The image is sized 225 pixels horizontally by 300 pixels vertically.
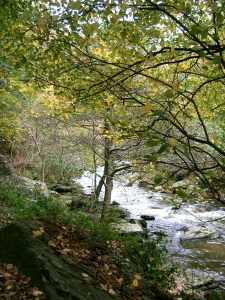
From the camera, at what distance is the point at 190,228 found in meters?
12.8

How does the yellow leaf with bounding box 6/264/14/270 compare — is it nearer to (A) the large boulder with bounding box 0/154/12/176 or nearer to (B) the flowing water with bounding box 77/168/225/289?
(B) the flowing water with bounding box 77/168/225/289

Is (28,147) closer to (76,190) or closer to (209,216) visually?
(76,190)

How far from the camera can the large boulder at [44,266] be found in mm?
3605

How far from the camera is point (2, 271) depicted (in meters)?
3.87

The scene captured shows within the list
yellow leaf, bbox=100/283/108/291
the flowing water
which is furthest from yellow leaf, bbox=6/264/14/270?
the flowing water

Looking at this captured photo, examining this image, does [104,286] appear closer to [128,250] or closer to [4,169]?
[128,250]

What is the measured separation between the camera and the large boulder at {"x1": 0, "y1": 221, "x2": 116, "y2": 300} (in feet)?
11.8

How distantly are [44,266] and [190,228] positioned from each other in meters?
9.95

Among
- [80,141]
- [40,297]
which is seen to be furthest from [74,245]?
[80,141]

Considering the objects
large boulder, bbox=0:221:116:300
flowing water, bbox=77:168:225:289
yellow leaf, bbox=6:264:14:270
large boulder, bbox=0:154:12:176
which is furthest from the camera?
large boulder, bbox=0:154:12:176

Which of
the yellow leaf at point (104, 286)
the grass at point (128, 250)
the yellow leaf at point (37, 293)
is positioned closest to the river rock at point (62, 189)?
the grass at point (128, 250)

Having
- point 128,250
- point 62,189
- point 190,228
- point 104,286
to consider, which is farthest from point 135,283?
point 62,189

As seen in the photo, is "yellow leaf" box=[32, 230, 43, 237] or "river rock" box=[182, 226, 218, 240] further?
"river rock" box=[182, 226, 218, 240]

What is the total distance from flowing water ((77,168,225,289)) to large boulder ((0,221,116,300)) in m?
1.82
